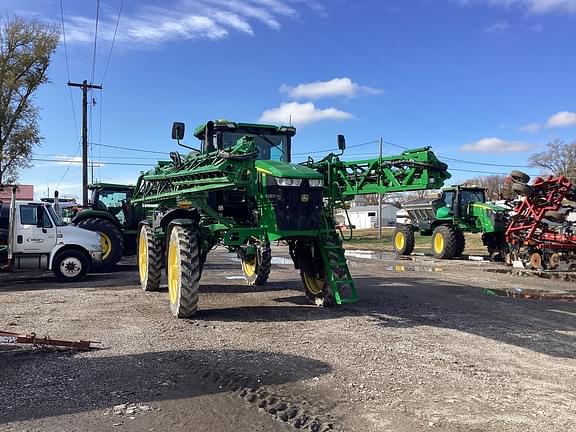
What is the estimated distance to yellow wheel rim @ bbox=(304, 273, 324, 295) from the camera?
32.0 feet

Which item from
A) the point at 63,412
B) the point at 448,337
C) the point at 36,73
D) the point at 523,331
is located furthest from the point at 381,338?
the point at 36,73

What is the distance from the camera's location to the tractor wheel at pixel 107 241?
1664 cm

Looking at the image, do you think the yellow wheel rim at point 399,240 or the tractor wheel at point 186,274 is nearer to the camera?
the tractor wheel at point 186,274

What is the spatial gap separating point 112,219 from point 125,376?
40.9 ft

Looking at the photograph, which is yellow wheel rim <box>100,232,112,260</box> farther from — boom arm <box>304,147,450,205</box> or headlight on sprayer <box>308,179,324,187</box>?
headlight on sprayer <box>308,179,324,187</box>

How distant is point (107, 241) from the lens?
1672 centimetres

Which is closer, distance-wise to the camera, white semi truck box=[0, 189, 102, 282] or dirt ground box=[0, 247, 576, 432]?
dirt ground box=[0, 247, 576, 432]

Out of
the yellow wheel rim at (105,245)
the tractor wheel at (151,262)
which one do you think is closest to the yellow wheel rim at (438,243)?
the yellow wheel rim at (105,245)

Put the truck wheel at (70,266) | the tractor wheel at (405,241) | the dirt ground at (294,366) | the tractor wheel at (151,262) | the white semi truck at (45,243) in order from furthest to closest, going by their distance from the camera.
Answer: the tractor wheel at (405,241), the truck wheel at (70,266), the white semi truck at (45,243), the tractor wheel at (151,262), the dirt ground at (294,366)

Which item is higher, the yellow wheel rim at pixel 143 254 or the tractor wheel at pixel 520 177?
the tractor wheel at pixel 520 177

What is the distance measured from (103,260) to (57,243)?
2435mm

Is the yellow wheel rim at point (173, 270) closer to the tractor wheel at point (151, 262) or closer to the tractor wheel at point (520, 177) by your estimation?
the tractor wheel at point (151, 262)

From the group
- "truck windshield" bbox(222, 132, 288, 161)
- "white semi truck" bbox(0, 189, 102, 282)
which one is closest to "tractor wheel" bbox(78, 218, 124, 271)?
"white semi truck" bbox(0, 189, 102, 282)

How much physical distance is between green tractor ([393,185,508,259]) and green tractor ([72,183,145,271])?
1148cm
